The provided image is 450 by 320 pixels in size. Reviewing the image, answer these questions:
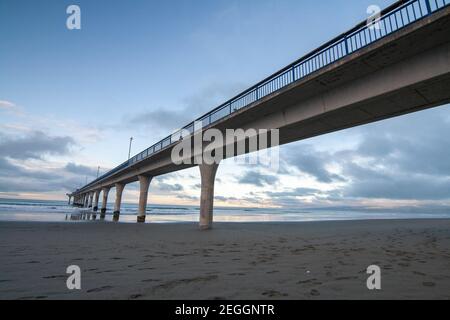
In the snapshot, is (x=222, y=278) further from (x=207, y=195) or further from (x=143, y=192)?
(x=143, y=192)

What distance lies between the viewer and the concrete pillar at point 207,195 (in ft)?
61.6

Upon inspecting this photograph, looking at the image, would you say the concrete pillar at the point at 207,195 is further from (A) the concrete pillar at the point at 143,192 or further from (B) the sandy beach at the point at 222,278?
(A) the concrete pillar at the point at 143,192

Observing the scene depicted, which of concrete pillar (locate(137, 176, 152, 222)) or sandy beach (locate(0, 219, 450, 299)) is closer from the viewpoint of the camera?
sandy beach (locate(0, 219, 450, 299))

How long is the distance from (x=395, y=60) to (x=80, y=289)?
10.7 m

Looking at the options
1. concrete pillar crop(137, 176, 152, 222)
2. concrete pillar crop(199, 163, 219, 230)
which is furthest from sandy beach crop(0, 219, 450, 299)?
concrete pillar crop(137, 176, 152, 222)

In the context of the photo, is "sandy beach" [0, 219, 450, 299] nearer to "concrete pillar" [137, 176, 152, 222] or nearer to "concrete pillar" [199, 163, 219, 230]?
"concrete pillar" [199, 163, 219, 230]

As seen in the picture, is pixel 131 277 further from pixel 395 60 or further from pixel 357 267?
pixel 395 60

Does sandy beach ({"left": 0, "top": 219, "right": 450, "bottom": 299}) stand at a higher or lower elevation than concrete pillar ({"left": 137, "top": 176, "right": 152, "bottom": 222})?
lower

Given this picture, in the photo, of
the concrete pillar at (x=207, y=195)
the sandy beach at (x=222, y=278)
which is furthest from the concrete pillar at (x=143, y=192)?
the sandy beach at (x=222, y=278)

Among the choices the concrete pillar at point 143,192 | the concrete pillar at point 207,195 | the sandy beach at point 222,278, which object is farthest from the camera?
the concrete pillar at point 143,192

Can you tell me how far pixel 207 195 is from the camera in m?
19.0

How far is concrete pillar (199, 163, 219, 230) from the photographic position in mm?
18766
